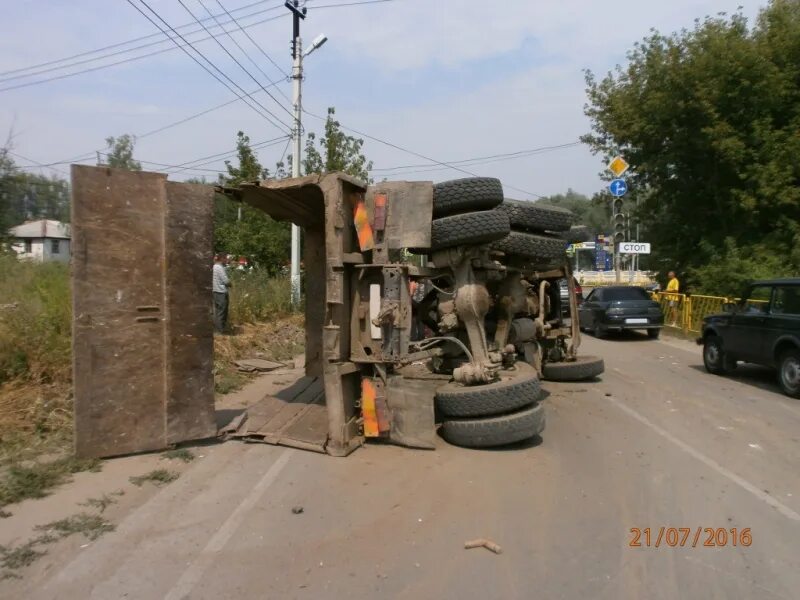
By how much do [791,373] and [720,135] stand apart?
42.6ft

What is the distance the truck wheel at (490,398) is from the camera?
229 inches

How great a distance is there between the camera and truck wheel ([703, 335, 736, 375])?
10.8 metres

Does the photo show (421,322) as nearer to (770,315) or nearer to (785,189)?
(770,315)

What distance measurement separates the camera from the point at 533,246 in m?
7.56

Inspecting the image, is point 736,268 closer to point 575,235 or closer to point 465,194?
point 575,235

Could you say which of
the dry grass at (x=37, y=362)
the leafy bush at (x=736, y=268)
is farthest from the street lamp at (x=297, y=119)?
the leafy bush at (x=736, y=268)

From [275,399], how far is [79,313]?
2757 millimetres

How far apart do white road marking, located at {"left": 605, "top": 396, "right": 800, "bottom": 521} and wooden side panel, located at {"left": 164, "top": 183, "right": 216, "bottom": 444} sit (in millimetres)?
4948

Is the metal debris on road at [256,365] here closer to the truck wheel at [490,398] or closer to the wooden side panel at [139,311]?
the wooden side panel at [139,311]

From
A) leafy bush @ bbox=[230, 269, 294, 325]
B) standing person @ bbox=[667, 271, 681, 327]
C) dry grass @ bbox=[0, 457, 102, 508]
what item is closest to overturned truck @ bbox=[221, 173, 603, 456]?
dry grass @ bbox=[0, 457, 102, 508]

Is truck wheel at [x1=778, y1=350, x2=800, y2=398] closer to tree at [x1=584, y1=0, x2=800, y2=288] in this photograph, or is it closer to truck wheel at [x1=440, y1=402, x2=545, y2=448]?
truck wheel at [x1=440, y1=402, x2=545, y2=448]

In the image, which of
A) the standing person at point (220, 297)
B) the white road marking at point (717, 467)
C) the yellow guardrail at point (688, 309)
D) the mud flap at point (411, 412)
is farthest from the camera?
the yellow guardrail at point (688, 309)

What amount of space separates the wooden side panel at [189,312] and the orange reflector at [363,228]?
152cm
